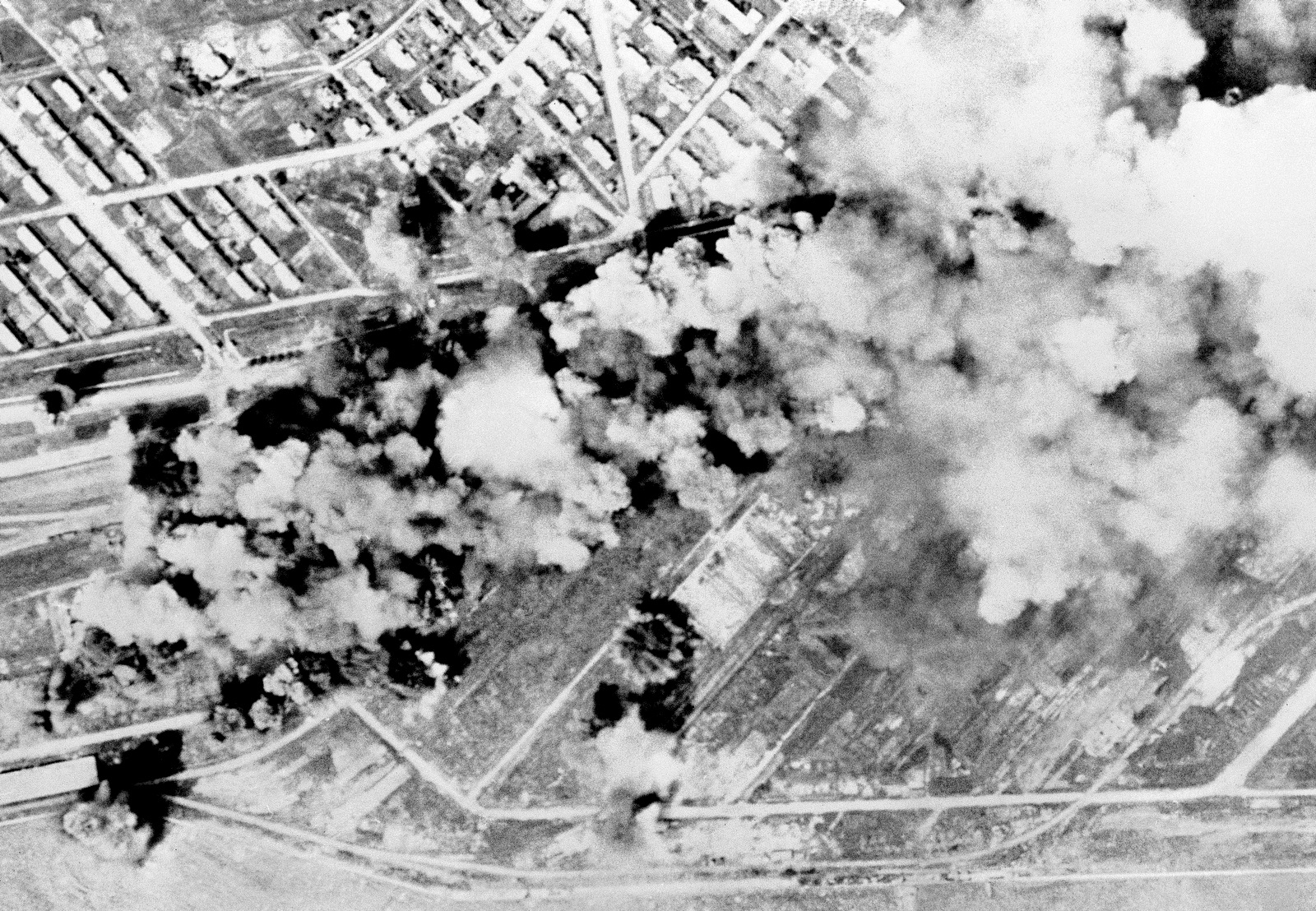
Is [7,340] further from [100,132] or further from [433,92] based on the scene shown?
[433,92]

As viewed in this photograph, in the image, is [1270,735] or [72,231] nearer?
[72,231]

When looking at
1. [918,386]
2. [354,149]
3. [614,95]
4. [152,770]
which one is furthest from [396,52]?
[152,770]

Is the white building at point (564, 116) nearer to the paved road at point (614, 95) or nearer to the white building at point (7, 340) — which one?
the paved road at point (614, 95)

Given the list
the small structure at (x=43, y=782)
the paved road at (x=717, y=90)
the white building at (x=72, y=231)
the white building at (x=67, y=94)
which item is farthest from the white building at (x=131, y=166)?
the small structure at (x=43, y=782)

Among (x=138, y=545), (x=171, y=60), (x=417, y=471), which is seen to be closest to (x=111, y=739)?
(x=138, y=545)

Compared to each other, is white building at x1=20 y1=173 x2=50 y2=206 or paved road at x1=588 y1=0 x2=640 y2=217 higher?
white building at x1=20 y1=173 x2=50 y2=206

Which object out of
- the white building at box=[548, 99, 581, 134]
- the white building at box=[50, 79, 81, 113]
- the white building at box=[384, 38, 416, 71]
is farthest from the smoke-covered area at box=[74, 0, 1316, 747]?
the white building at box=[50, 79, 81, 113]

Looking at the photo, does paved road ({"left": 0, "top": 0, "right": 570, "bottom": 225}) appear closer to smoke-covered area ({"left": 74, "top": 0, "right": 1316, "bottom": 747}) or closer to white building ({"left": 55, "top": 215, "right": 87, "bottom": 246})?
white building ({"left": 55, "top": 215, "right": 87, "bottom": 246})

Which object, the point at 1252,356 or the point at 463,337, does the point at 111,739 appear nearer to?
the point at 463,337
